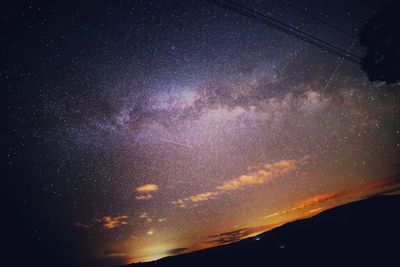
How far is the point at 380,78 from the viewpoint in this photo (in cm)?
1358

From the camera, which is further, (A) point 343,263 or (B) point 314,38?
(A) point 343,263

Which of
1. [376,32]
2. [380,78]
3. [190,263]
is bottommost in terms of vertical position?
[190,263]

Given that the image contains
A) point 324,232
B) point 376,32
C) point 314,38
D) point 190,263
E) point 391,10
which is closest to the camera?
point 314,38

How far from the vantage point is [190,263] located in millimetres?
23266

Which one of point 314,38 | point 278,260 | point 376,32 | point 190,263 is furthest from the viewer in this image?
point 190,263

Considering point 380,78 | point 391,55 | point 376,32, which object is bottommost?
point 380,78

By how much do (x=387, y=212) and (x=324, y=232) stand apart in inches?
236

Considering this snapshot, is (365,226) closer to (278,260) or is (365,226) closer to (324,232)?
(324,232)

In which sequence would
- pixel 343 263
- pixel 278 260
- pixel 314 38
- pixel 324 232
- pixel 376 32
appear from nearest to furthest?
pixel 314 38, pixel 343 263, pixel 376 32, pixel 278 260, pixel 324 232

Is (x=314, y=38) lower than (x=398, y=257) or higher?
higher

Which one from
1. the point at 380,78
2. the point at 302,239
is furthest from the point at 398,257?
the point at 380,78

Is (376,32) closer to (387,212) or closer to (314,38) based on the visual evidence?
(314,38)

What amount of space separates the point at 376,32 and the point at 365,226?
13.4m

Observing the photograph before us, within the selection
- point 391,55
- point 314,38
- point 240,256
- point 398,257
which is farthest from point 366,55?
point 240,256
